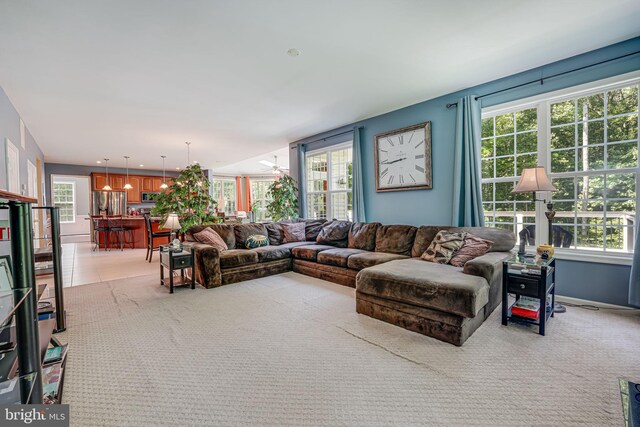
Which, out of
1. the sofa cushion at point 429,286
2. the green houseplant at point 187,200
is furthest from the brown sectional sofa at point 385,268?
the green houseplant at point 187,200

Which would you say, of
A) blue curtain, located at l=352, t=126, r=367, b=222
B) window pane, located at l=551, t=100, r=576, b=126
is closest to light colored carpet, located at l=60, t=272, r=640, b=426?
window pane, located at l=551, t=100, r=576, b=126

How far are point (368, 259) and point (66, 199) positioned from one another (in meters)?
13.0

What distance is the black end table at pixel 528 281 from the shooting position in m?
2.39

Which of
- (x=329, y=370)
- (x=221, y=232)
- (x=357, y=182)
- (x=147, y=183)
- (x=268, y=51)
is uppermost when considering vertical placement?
(x=268, y=51)

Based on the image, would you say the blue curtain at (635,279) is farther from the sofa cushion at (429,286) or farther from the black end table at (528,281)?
the sofa cushion at (429,286)

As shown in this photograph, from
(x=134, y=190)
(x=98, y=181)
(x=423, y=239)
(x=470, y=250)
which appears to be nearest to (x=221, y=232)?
(x=423, y=239)

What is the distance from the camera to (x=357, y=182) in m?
5.09

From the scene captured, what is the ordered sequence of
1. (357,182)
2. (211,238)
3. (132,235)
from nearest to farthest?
(211,238) < (357,182) < (132,235)

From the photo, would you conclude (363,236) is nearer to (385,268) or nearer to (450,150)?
(385,268)

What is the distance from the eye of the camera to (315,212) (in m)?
6.34

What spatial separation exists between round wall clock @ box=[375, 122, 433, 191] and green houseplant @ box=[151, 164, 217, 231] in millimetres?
3305

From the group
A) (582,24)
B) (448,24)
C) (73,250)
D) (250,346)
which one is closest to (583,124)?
(582,24)

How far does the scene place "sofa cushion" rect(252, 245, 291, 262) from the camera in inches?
175

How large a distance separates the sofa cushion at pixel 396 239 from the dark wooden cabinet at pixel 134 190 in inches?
370
